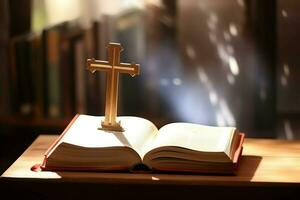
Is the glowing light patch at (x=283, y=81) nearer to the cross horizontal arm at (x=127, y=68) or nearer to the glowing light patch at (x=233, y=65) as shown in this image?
the glowing light patch at (x=233, y=65)

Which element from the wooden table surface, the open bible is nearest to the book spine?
the wooden table surface

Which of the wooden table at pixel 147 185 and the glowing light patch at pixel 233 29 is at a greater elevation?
the glowing light patch at pixel 233 29

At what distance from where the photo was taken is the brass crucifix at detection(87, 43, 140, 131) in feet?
5.12

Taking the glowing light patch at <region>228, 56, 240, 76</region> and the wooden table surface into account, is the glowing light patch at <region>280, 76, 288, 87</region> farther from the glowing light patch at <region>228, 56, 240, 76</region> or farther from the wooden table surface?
the wooden table surface

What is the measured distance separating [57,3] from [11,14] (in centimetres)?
16

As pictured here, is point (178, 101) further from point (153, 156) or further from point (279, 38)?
point (153, 156)

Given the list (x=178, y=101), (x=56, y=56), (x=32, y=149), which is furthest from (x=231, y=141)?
(x=56, y=56)

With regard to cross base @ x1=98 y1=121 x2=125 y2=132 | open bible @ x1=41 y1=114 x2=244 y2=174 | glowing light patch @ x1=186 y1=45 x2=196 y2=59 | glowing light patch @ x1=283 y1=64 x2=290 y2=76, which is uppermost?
glowing light patch @ x1=186 y1=45 x2=196 y2=59

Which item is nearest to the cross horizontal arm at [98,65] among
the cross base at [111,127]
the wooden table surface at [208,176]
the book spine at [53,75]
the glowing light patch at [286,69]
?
the cross base at [111,127]

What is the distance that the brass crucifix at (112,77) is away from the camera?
156 cm

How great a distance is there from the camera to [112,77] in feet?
5.13

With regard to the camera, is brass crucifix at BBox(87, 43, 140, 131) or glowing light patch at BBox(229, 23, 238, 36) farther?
glowing light patch at BBox(229, 23, 238, 36)

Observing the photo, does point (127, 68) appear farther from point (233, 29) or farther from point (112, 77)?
point (233, 29)

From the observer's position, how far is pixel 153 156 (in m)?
1.44
